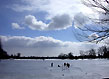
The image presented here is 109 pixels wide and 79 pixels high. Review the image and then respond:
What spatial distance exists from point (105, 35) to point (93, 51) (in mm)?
162822

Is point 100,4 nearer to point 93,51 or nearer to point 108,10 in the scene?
point 108,10

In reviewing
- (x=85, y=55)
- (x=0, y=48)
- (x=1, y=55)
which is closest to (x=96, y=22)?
(x=0, y=48)

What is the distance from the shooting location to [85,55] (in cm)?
18112

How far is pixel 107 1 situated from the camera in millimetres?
6613

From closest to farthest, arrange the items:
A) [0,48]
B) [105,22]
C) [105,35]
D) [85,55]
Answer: [105,35], [105,22], [0,48], [85,55]

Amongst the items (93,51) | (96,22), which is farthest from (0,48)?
(96,22)

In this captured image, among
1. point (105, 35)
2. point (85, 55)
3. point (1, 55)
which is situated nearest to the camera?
point (105, 35)

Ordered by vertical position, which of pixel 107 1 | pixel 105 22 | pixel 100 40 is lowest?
pixel 100 40

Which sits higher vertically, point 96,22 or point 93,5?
point 93,5

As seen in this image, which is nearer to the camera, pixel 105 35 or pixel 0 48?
pixel 105 35

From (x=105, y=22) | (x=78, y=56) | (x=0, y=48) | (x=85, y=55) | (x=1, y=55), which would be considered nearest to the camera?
(x=105, y=22)

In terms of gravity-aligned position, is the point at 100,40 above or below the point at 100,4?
below

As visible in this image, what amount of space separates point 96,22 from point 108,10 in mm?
885

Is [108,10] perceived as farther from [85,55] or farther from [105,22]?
[85,55]
